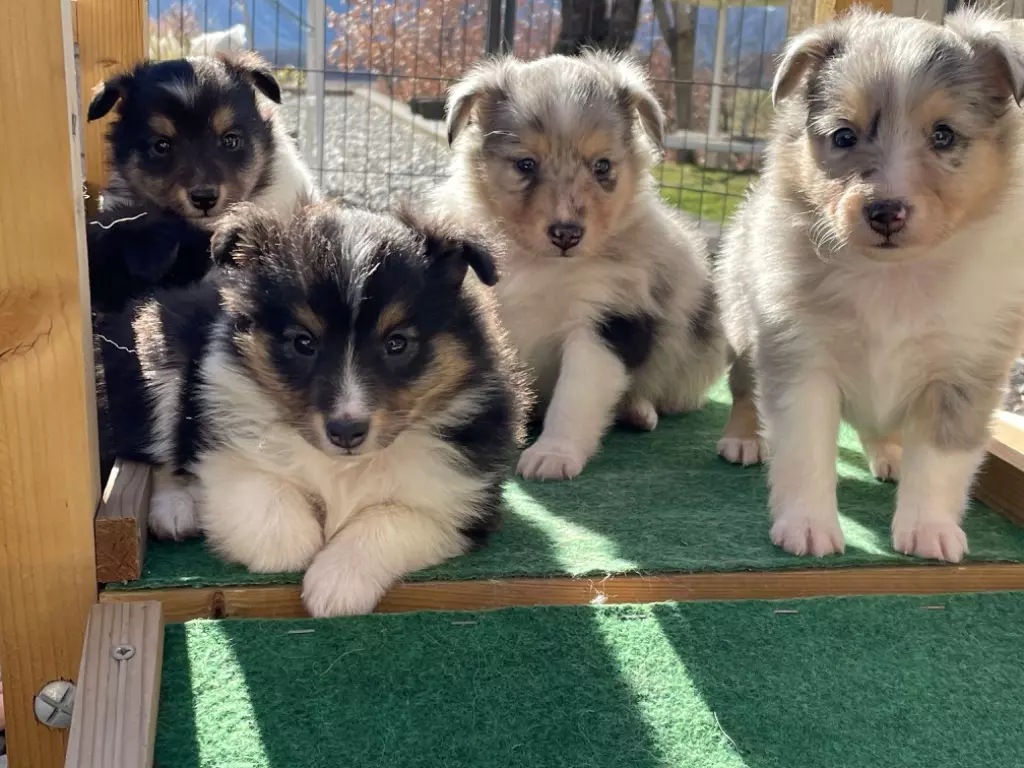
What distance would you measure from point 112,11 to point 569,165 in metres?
2.31

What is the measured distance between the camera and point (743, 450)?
423 centimetres

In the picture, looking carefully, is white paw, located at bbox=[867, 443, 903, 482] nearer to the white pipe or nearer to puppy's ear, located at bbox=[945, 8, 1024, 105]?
puppy's ear, located at bbox=[945, 8, 1024, 105]

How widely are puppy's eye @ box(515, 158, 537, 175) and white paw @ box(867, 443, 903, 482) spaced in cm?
184

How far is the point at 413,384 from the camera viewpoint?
285cm

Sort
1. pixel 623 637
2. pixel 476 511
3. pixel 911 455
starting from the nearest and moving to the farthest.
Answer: pixel 623 637 → pixel 476 511 → pixel 911 455

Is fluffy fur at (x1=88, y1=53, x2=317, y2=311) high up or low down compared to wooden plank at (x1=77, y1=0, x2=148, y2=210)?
down

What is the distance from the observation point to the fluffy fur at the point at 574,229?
14.1 ft

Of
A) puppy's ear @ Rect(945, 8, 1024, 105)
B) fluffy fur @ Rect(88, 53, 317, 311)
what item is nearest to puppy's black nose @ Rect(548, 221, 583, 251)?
fluffy fur @ Rect(88, 53, 317, 311)

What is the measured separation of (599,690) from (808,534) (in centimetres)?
98

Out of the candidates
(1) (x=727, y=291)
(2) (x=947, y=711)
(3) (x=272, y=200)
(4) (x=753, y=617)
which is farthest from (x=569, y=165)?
(2) (x=947, y=711)

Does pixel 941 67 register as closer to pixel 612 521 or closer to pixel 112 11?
pixel 612 521

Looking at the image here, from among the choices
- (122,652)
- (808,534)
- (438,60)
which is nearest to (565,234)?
(808,534)

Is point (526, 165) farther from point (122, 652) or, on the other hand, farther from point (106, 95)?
point (122, 652)

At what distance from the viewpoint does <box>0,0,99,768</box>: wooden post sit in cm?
245
